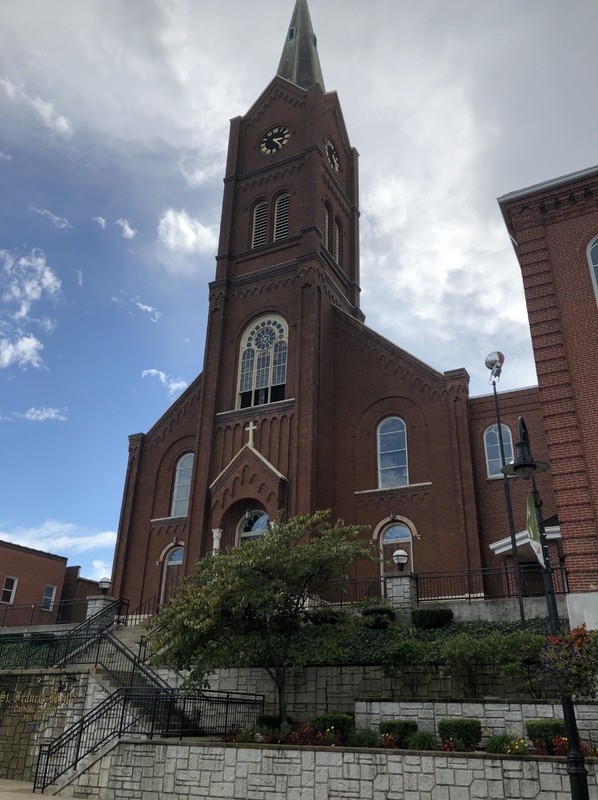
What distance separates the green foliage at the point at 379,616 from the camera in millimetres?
18812

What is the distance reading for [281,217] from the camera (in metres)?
34.1

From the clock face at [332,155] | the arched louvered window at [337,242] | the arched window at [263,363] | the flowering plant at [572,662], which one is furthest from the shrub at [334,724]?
the clock face at [332,155]

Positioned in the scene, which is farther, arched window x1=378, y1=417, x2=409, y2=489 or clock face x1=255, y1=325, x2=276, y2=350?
clock face x1=255, y1=325, x2=276, y2=350

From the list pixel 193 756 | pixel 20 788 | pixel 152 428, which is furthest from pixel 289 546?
pixel 152 428

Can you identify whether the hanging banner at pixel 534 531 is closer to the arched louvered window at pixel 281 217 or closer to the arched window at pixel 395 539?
the arched window at pixel 395 539

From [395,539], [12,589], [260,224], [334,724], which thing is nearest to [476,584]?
[395,539]

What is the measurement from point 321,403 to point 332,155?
1613 cm

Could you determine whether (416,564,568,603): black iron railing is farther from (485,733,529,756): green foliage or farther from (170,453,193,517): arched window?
(170,453,193,517): arched window

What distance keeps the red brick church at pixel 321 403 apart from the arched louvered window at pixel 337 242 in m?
0.13

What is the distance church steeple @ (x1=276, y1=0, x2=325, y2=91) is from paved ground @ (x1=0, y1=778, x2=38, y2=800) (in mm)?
36758

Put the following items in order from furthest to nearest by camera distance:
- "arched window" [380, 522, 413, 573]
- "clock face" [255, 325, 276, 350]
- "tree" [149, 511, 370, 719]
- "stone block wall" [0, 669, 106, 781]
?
"clock face" [255, 325, 276, 350], "arched window" [380, 522, 413, 573], "stone block wall" [0, 669, 106, 781], "tree" [149, 511, 370, 719]

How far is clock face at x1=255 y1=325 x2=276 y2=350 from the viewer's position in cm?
3103

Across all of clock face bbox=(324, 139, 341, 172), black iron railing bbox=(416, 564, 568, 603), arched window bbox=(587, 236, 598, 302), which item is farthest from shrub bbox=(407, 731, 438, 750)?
clock face bbox=(324, 139, 341, 172)

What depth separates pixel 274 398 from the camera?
29609mm
